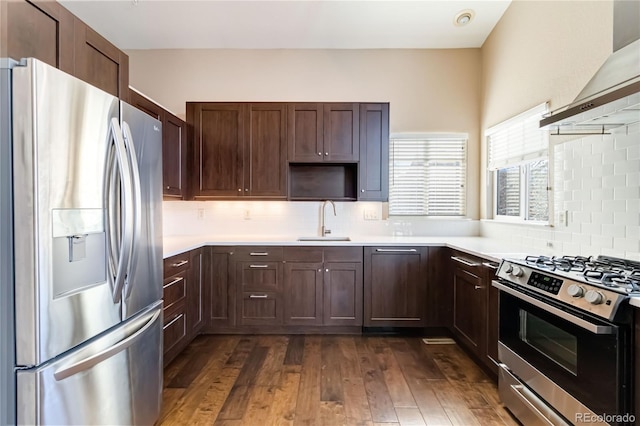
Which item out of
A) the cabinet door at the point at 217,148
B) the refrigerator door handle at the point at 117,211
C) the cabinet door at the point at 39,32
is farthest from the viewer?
the cabinet door at the point at 217,148

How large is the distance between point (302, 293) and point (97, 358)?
6.56 feet

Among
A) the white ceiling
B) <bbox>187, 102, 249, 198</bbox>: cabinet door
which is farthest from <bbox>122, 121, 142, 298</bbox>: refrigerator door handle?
the white ceiling

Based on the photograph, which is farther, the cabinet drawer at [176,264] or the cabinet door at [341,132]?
the cabinet door at [341,132]

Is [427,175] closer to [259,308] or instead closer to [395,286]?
[395,286]

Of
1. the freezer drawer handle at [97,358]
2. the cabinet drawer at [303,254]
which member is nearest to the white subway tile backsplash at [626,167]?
the cabinet drawer at [303,254]

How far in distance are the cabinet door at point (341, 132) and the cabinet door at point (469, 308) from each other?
1.55 meters

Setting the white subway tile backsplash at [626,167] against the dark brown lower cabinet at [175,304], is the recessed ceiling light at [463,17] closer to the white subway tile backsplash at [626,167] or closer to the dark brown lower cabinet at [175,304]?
the white subway tile backsplash at [626,167]

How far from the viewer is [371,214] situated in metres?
3.76

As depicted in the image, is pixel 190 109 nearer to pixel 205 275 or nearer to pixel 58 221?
pixel 205 275

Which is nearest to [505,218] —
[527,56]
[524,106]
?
[524,106]

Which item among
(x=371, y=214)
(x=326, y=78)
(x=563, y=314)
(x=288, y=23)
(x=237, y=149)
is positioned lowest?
(x=563, y=314)

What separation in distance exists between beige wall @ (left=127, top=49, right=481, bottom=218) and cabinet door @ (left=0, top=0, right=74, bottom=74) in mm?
2257

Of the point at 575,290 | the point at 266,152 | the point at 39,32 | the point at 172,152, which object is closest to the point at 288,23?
the point at 266,152

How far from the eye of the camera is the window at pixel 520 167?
2756mm
